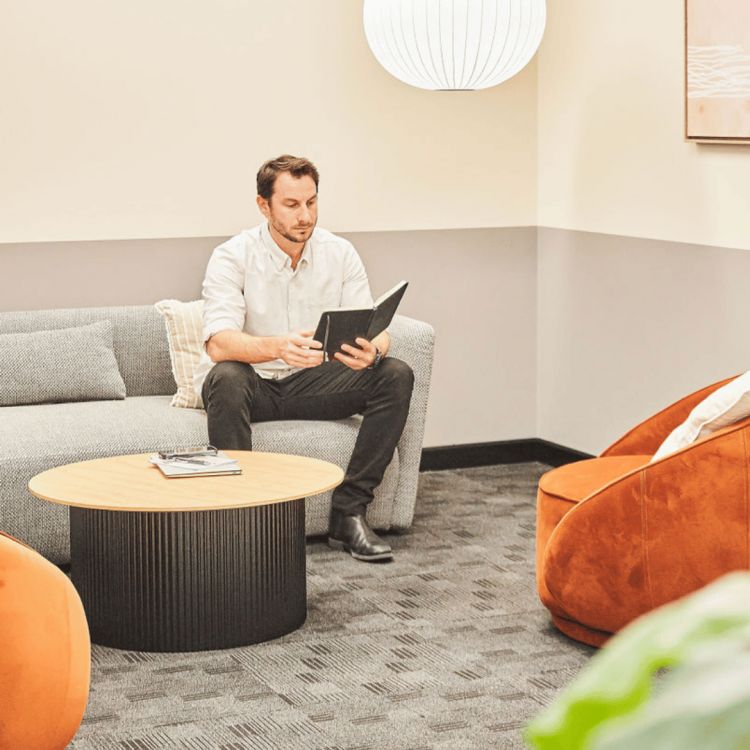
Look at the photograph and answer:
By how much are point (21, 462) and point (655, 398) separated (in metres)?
2.37

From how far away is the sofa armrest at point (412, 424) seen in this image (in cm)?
433

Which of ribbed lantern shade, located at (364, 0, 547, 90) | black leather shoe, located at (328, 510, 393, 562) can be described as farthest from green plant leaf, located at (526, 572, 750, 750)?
ribbed lantern shade, located at (364, 0, 547, 90)

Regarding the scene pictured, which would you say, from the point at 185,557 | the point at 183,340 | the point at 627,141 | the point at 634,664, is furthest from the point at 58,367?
the point at 634,664

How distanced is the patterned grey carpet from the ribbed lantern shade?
1.78 m

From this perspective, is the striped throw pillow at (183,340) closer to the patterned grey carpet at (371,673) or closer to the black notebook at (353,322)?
the black notebook at (353,322)

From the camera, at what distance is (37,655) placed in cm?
199

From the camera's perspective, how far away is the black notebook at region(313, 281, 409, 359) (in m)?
3.83

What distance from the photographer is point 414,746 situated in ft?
8.30

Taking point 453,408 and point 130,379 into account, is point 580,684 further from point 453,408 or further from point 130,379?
point 453,408

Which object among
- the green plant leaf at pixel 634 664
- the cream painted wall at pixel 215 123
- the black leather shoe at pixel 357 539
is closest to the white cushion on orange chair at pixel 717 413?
the black leather shoe at pixel 357 539

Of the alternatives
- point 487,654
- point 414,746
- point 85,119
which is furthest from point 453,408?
point 414,746

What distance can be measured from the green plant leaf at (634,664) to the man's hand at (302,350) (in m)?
3.76

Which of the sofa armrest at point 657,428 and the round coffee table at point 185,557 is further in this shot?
the sofa armrest at point 657,428

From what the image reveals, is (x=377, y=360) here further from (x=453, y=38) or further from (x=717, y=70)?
(x=717, y=70)
